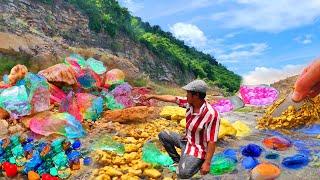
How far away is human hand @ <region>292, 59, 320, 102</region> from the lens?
4977 mm

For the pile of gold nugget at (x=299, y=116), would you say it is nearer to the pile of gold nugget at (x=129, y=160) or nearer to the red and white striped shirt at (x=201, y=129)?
the pile of gold nugget at (x=129, y=160)

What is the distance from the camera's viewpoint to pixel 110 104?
686 centimetres

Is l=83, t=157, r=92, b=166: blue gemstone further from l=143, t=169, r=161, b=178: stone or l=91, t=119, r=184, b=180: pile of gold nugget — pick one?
l=143, t=169, r=161, b=178: stone

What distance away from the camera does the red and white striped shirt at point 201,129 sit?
4.01 m

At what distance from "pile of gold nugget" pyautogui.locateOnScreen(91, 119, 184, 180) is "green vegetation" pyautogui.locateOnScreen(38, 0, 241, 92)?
62.1 ft

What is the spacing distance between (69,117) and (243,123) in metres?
2.23

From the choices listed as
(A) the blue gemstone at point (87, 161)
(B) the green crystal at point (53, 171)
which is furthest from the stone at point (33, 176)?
(A) the blue gemstone at point (87, 161)

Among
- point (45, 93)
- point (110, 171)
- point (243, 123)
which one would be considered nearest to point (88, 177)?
point (110, 171)

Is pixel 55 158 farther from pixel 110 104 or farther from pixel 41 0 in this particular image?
pixel 41 0

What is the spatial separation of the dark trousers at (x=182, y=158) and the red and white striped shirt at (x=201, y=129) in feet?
0.16

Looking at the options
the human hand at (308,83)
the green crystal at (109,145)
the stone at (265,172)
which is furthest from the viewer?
the green crystal at (109,145)

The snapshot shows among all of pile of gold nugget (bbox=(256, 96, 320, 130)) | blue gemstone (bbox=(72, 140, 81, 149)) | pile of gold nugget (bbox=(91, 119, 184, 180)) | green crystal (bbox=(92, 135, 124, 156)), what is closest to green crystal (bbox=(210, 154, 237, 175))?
pile of gold nugget (bbox=(91, 119, 184, 180))

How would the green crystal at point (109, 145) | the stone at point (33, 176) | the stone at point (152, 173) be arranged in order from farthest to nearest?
the green crystal at point (109, 145), the stone at point (33, 176), the stone at point (152, 173)

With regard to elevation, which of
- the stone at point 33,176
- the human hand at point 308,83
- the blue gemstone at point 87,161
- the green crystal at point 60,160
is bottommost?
the stone at point 33,176
